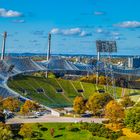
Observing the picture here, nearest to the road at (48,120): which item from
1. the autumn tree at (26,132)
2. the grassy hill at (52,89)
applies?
the autumn tree at (26,132)

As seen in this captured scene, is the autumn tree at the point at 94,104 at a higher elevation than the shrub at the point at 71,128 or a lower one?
higher

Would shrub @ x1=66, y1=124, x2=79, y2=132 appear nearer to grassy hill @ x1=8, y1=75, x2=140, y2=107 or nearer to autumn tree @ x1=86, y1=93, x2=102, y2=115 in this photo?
autumn tree @ x1=86, y1=93, x2=102, y2=115

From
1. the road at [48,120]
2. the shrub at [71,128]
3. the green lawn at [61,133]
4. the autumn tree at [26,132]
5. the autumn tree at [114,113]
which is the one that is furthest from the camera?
the road at [48,120]

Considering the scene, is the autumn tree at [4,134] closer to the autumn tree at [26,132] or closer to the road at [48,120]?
the autumn tree at [26,132]

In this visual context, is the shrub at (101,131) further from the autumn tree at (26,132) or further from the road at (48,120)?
the autumn tree at (26,132)

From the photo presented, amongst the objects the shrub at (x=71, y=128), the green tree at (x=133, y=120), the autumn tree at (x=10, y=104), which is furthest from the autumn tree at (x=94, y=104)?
the autumn tree at (x=10, y=104)

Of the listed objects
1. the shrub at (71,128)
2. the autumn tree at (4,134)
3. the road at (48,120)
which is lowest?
the shrub at (71,128)

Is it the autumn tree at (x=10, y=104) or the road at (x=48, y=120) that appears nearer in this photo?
the road at (x=48, y=120)

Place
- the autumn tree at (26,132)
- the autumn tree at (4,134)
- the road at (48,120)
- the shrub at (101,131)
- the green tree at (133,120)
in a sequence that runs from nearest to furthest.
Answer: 1. the autumn tree at (4,134)
2. the autumn tree at (26,132)
3. the shrub at (101,131)
4. the green tree at (133,120)
5. the road at (48,120)

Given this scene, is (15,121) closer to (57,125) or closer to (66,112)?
(57,125)
